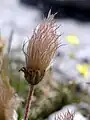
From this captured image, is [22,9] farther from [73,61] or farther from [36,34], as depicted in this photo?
[36,34]

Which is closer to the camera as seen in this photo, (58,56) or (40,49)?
(40,49)

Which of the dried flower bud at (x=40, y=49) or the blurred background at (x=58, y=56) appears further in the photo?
the blurred background at (x=58, y=56)

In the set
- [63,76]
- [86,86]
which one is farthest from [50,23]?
[63,76]

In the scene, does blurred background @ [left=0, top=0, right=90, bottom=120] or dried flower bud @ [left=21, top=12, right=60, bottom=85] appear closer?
dried flower bud @ [left=21, top=12, right=60, bottom=85]
